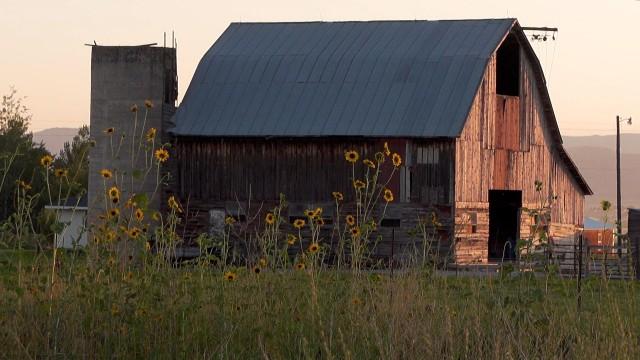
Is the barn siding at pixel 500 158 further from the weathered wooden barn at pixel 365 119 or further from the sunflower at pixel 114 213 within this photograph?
the sunflower at pixel 114 213

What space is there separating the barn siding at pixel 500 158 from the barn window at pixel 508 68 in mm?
426

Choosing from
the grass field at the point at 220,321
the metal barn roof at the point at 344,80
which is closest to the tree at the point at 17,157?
the metal barn roof at the point at 344,80

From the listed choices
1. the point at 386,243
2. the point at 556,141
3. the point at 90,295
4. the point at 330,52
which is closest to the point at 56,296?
the point at 90,295

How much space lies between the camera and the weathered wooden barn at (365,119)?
3325 cm

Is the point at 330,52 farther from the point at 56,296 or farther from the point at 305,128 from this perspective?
the point at 56,296

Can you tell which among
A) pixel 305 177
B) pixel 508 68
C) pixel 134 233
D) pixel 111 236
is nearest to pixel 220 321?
pixel 134 233

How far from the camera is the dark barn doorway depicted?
1499 inches

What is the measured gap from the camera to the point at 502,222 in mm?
38750

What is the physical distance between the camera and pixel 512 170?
119 ft

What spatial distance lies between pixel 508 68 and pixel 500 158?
3104 mm

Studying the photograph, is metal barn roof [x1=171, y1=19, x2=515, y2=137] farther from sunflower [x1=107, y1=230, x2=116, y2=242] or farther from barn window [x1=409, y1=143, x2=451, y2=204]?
sunflower [x1=107, y1=230, x2=116, y2=242]

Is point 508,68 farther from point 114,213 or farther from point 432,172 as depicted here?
point 114,213

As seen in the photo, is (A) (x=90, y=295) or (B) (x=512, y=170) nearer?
(A) (x=90, y=295)

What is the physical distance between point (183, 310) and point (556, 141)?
29.9 m
